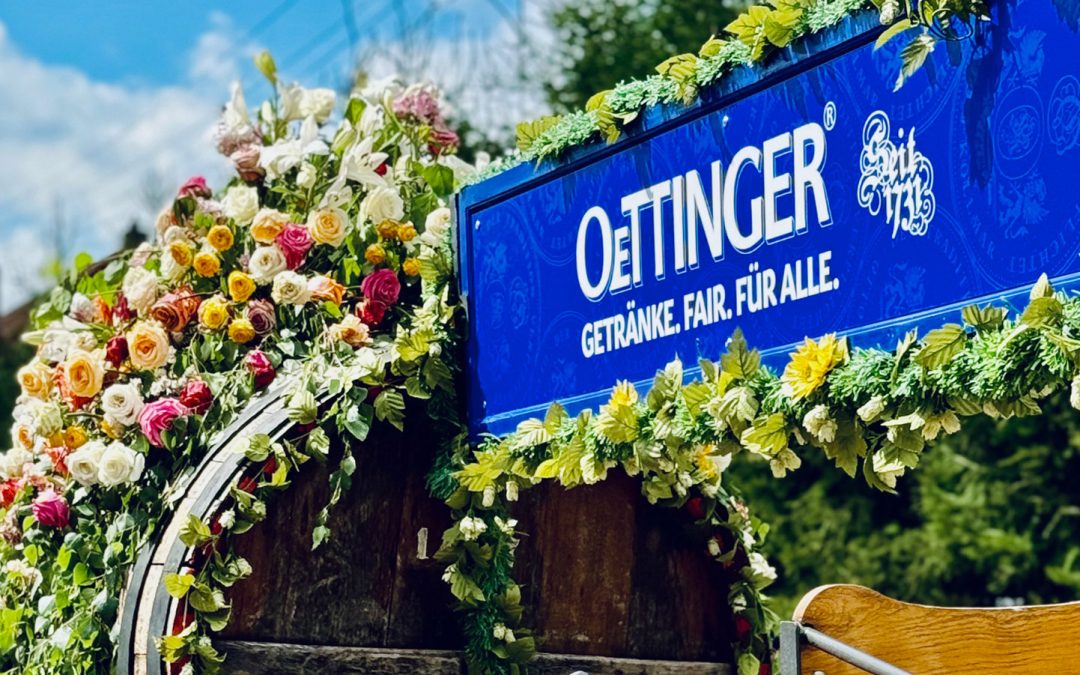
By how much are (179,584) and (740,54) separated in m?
1.45

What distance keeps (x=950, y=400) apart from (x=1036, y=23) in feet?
1.69

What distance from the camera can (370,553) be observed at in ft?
10.5

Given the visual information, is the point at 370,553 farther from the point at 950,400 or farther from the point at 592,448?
the point at 950,400

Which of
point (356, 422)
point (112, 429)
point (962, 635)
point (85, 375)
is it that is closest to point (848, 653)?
point (962, 635)

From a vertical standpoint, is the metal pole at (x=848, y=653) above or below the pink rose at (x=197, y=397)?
below

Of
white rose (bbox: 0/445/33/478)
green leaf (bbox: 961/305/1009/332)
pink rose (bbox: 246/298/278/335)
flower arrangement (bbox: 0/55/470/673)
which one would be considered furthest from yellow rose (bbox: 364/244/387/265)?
green leaf (bbox: 961/305/1009/332)

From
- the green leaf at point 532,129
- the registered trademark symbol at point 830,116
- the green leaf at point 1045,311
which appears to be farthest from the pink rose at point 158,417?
the green leaf at point 1045,311

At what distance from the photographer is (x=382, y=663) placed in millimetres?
3115

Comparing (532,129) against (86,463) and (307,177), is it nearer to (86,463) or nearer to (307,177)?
(307,177)

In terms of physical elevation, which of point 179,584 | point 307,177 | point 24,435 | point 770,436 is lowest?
point 179,584

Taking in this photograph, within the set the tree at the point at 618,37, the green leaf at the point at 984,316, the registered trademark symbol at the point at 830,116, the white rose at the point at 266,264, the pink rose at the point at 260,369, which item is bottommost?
the green leaf at the point at 984,316

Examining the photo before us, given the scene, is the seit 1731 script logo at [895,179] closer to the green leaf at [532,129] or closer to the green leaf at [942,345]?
the green leaf at [942,345]

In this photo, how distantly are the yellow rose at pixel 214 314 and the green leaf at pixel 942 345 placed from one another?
1.80m

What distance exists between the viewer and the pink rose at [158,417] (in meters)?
3.20
